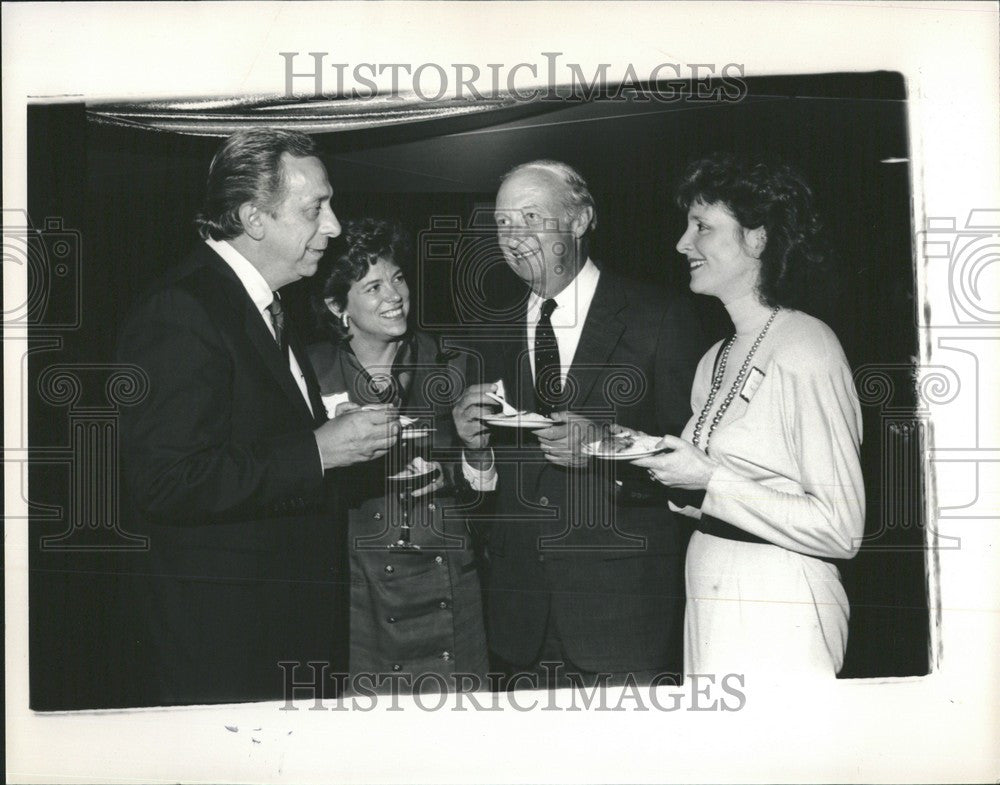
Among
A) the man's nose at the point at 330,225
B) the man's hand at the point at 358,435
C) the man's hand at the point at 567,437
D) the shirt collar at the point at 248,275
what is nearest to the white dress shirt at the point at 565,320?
the man's hand at the point at 567,437

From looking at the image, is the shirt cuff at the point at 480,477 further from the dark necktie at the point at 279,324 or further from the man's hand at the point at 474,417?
the dark necktie at the point at 279,324

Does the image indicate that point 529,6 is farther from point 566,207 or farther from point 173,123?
point 173,123

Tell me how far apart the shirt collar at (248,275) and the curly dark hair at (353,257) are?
0.48 ft

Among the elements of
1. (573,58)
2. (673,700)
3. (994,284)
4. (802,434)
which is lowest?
(673,700)

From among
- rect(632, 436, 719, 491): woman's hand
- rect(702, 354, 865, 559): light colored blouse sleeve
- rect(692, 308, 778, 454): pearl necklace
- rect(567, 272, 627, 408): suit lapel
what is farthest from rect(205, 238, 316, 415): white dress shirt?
rect(702, 354, 865, 559): light colored blouse sleeve

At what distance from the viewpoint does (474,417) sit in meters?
2.91

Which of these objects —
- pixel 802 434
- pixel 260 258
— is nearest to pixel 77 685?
pixel 260 258

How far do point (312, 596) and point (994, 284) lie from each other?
231cm

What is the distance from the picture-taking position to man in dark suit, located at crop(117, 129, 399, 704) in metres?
2.83

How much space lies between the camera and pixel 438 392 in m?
2.92

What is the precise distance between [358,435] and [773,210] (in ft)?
4.65

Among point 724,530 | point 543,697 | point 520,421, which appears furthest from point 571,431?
point 543,697

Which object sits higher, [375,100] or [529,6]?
[529,6]

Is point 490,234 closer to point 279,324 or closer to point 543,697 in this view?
point 279,324
